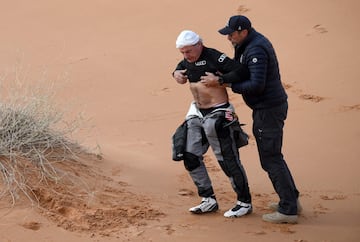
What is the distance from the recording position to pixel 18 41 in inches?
489

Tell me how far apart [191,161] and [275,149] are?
699 mm

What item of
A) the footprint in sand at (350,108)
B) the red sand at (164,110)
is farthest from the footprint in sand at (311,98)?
the footprint in sand at (350,108)

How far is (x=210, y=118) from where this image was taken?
211 inches

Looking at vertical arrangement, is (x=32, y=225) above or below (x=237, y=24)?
below

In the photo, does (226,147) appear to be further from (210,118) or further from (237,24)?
(237,24)

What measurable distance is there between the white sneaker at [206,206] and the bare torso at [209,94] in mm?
783

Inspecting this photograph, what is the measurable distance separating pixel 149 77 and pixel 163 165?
378 centimetres

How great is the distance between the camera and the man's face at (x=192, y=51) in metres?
5.26

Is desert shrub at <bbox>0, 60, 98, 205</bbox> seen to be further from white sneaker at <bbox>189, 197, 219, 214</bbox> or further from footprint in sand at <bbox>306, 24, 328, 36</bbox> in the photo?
footprint in sand at <bbox>306, 24, 328, 36</bbox>

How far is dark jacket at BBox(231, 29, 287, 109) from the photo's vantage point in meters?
5.07

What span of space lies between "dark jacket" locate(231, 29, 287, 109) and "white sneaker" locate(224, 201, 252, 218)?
814mm

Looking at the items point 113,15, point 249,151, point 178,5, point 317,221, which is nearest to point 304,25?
point 178,5

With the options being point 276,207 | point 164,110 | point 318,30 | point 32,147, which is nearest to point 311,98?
point 164,110

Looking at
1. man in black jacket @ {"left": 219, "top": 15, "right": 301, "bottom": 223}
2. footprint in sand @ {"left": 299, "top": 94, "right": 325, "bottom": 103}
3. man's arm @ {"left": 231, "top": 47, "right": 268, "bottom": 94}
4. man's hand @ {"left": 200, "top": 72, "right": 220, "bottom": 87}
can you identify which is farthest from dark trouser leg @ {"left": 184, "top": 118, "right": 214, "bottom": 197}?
footprint in sand @ {"left": 299, "top": 94, "right": 325, "bottom": 103}
